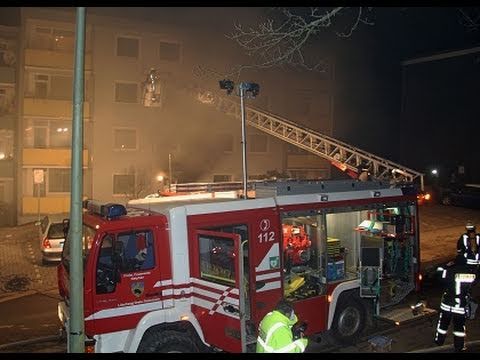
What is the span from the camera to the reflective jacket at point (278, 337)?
4.64 meters

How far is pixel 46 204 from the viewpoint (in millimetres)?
22609

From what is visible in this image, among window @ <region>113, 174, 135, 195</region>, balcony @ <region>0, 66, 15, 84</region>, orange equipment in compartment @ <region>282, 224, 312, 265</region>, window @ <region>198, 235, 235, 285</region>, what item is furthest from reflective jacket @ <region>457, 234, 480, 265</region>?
balcony @ <region>0, 66, 15, 84</region>

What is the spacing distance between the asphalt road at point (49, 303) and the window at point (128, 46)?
9968 millimetres

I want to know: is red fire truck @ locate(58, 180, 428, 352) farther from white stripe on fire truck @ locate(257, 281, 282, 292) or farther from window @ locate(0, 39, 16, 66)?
window @ locate(0, 39, 16, 66)

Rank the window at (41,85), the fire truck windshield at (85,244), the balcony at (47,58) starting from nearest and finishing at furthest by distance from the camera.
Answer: the fire truck windshield at (85,244), the balcony at (47,58), the window at (41,85)

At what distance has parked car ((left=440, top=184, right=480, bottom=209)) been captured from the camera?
21469 mm

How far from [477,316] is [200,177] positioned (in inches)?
708

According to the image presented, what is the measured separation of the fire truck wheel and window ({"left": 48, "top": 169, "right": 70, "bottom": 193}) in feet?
60.2

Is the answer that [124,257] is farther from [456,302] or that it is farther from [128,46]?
[128,46]

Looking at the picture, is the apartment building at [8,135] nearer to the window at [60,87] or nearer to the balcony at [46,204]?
the balcony at [46,204]

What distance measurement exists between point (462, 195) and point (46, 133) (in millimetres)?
19312

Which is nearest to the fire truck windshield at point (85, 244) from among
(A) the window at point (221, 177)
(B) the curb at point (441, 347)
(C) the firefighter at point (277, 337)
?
(C) the firefighter at point (277, 337)

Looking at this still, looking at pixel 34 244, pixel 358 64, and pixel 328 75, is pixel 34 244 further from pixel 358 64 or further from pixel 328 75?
pixel 358 64
